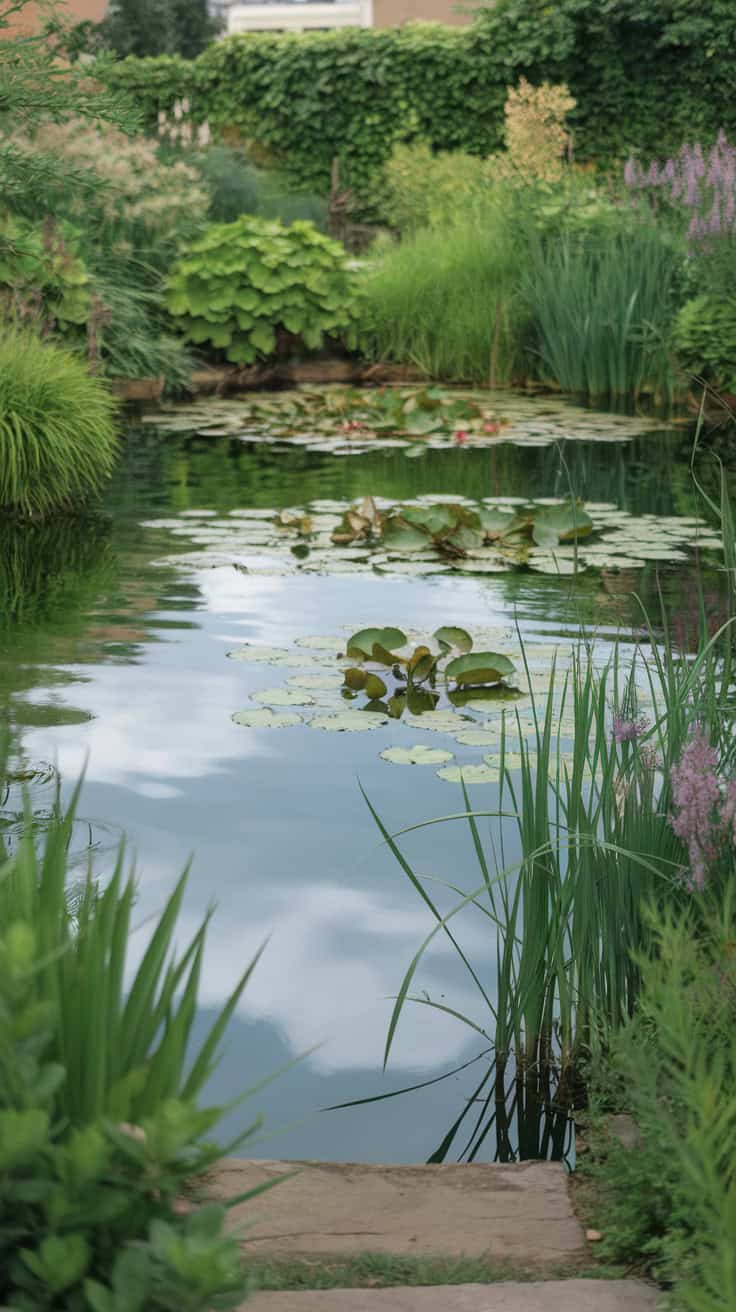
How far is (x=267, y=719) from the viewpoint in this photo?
4297mm

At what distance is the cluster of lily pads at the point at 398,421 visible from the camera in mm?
9320

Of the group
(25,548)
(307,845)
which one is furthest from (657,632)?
(25,548)

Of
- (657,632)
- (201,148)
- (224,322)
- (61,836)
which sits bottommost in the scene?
(657,632)

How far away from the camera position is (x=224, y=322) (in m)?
12.1

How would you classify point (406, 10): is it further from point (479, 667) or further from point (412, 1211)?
point (412, 1211)

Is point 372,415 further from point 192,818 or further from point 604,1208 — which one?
point 604,1208

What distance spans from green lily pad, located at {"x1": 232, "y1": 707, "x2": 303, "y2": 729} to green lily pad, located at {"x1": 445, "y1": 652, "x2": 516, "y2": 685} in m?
0.56

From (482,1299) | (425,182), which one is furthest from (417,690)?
(425,182)

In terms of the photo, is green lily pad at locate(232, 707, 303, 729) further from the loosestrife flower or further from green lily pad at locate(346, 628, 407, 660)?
the loosestrife flower

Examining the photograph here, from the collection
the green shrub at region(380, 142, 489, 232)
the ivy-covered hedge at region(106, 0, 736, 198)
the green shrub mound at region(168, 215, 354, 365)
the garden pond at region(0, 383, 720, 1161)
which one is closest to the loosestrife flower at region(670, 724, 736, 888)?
the garden pond at region(0, 383, 720, 1161)

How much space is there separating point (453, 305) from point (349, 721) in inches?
312

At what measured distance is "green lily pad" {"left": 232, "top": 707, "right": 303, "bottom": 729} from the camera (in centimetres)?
427

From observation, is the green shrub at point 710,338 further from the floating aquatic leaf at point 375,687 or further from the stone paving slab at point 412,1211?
the stone paving slab at point 412,1211

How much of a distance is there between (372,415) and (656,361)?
209 centimetres
